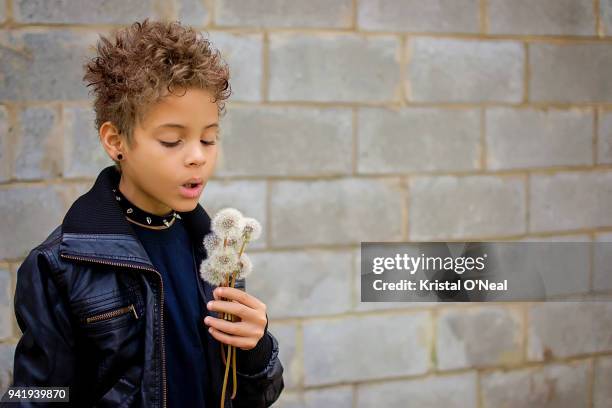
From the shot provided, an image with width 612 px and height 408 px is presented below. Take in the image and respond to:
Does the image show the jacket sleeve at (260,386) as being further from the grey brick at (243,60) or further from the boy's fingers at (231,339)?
the grey brick at (243,60)

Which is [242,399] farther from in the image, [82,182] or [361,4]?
[361,4]

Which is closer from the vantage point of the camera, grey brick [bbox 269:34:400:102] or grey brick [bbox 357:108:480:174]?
grey brick [bbox 269:34:400:102]

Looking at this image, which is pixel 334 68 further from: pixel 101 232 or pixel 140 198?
pixel 101 232

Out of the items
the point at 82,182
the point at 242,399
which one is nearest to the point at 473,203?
the point at 82,182

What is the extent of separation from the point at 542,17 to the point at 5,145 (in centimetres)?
251

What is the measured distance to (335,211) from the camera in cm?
312

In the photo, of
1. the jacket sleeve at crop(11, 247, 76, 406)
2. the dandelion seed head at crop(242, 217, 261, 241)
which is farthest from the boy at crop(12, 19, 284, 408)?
the dandelion seed head at crop(242, 217, 261, 241)

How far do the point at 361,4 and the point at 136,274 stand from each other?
6.54 feet

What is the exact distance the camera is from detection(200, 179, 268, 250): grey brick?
290cm

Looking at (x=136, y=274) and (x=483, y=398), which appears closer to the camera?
(x=136, y=274)

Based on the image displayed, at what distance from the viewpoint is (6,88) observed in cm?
265

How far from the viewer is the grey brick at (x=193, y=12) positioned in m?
2.84

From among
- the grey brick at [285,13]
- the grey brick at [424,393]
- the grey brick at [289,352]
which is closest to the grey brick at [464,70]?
the grey brick at [285,13]

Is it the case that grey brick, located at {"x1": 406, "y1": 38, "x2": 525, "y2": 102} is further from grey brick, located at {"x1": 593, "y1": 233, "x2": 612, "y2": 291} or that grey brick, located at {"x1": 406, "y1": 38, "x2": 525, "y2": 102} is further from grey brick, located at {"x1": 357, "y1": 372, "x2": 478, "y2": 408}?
grey brick, located at {"x1": 357, "y1": 372, "x2": 478, "y2": 408}
